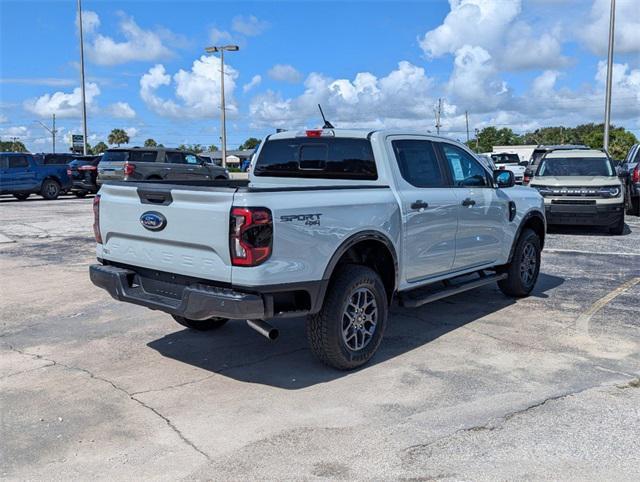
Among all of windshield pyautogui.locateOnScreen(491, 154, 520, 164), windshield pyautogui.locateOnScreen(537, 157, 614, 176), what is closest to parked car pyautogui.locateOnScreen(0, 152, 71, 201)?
windshield pyautogui.locateOnScreen(537, 157, 614, 176)

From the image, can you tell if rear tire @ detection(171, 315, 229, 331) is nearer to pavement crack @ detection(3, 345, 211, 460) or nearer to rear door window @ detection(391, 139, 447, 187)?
pavement crack @ detection(3, 345, 211, 460)

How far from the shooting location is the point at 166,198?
4.55 m

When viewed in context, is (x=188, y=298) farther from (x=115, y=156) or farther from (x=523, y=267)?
(x=115, y=156)

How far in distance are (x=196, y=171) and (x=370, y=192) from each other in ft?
61.0

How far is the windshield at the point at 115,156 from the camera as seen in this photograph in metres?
22.1

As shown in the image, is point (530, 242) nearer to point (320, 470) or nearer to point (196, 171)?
point (320, 470)

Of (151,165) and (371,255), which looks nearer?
(371,255)

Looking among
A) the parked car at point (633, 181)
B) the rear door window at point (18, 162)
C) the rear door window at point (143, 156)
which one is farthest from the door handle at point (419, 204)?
the rear door window at point (18, 162)

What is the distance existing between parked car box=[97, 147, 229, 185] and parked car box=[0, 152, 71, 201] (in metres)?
2.52

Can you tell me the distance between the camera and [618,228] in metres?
13.1

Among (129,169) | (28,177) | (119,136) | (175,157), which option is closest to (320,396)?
(129,169)

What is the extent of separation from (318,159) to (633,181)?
13182 millimetres

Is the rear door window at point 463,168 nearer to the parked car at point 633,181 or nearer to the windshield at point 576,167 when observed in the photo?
the windshield at point 576,167

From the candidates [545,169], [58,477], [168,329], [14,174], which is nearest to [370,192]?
[168,329]
